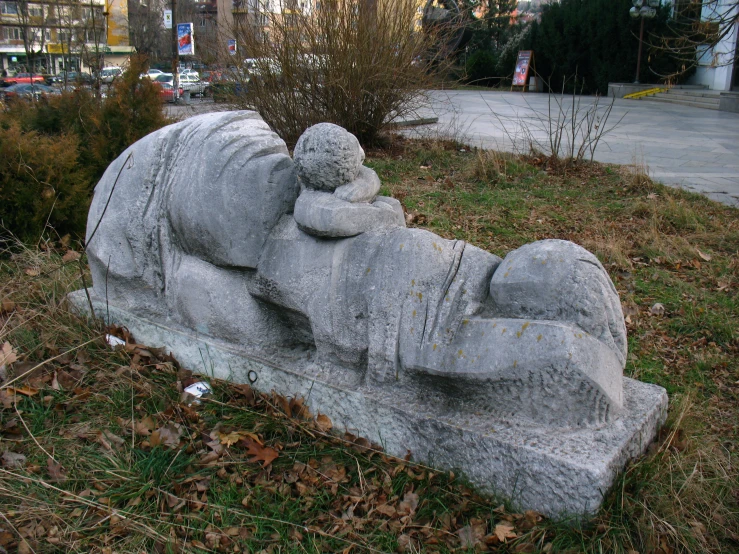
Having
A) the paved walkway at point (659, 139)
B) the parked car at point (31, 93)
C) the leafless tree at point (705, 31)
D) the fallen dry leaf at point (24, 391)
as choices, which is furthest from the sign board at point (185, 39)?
the fallen dry leaf at point (24, 391)

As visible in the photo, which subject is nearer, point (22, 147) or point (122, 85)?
point (22, 147)

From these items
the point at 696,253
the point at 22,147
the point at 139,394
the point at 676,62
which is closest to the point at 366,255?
the point at 139,394

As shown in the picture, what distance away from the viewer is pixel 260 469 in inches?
107

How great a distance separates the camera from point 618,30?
24125 mm

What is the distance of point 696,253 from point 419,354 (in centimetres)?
376

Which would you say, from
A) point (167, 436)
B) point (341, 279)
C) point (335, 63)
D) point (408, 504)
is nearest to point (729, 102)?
point (335, 63)

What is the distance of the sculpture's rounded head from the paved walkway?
18.6 ft

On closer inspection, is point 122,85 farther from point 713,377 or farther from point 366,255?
point 713,377

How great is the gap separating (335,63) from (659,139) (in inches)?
270

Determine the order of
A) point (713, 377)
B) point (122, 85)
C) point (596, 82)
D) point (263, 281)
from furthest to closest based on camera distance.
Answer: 1. point (596, 82)
2. point (122, 85)
3. point (713, 377)
4. point (263, 281)

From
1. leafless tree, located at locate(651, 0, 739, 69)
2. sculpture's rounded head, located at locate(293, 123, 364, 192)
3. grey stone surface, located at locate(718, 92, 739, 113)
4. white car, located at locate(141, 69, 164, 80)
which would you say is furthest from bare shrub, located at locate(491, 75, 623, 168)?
grey stone surface, located at locate(718, 92, 739, 113)

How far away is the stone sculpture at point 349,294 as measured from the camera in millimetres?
2381

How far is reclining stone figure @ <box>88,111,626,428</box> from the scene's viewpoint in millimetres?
2385

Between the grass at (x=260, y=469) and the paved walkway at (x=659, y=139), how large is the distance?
4.61 metres
